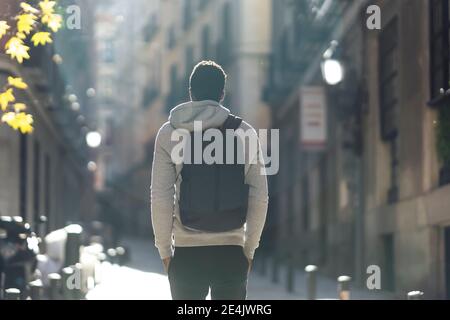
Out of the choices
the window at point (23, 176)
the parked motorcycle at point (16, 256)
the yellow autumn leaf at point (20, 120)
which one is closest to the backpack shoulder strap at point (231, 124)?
the yellow autumn leaf at point (20, 120)

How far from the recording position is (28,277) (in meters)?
14.2

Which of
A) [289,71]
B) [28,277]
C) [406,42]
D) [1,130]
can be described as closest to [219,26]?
[289,71]

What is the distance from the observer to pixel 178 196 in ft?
20.5

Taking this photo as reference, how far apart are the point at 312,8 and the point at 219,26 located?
1391cm

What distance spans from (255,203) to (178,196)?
0.42 m

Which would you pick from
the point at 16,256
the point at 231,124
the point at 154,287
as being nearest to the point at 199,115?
the point at 231,124

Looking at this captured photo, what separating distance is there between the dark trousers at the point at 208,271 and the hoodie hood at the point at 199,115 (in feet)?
2.19

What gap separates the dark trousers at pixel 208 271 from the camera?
6059 mm

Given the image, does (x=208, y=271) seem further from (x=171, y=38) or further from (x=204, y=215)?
(x=171, y=38)

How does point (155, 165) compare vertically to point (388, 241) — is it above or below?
below

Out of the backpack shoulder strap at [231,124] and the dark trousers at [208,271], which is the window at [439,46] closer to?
the backpack shoulder strap at [231,124]

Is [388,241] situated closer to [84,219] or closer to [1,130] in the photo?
[1,130]

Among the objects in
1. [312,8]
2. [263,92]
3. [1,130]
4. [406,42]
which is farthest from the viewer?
[263,92]

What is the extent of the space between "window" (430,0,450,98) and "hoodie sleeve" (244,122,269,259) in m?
8.66
